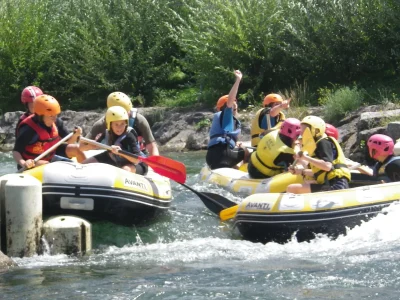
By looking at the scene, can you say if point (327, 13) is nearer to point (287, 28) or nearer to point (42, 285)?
point (287, 28)

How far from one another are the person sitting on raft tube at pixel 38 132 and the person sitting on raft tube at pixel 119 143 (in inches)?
13.9

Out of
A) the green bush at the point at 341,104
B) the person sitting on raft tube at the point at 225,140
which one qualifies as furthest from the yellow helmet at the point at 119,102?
the green bush at the point at 341,104

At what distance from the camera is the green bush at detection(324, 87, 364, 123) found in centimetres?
1678

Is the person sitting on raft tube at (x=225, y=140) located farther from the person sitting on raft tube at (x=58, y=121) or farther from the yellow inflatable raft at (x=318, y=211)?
the yellow inflatable raft at (x=318, y=211)

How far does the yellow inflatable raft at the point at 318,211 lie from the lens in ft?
27.7

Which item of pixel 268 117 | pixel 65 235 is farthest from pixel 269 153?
pixel 65 235

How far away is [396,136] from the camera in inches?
521

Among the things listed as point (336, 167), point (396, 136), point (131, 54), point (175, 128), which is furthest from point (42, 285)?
point (131, 54)

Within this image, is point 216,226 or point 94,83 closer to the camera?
point 216,226

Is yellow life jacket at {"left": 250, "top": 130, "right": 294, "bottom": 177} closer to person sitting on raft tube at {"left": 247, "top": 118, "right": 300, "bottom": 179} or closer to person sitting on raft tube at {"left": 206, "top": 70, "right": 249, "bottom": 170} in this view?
person sitting on raft tube at {"left": 247, "top": 118, "right": 300, "bottom": 179}

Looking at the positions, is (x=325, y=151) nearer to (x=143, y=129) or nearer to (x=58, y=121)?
(x=143, y=129)

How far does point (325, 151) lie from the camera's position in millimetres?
8961

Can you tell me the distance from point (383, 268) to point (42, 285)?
9.18 ft

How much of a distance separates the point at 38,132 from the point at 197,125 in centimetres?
972
